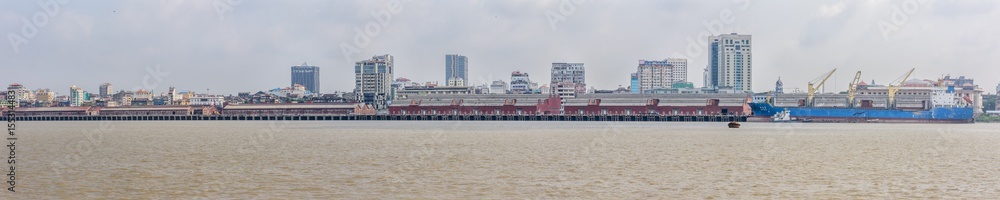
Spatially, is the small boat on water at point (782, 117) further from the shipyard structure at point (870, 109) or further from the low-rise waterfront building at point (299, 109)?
the low-rise waterfront building at point (299, 109)

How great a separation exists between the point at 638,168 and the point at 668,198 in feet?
27.5

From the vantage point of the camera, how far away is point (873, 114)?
110 m

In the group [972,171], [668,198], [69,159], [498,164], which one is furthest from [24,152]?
[972,171]

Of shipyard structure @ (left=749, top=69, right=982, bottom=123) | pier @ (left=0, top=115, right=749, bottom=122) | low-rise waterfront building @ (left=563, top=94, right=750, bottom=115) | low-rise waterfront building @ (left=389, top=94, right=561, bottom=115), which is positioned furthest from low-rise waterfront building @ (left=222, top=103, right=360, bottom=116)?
shipyard structure @ (left=749, top=69, right=982, bottom=123)

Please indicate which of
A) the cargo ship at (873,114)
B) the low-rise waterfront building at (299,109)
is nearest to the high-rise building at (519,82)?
the low-rise waterfront building at (299,109)

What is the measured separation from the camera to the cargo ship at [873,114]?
10988 cm

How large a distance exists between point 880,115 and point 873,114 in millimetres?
703

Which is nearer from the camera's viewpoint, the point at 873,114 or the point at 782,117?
the point at 873,114

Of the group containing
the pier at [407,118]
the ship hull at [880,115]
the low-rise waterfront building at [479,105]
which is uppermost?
the low-rise waterfront building at [479,105]

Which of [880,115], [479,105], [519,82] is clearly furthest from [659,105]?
[519,82]

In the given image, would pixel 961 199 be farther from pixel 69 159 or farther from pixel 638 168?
pixel 69 159

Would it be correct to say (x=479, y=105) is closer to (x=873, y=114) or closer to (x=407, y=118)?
(x=407, y=118)

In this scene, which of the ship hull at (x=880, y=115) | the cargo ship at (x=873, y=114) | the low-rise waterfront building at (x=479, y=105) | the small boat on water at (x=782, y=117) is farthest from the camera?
the low-rise waterfront building at (x=479, y=105)

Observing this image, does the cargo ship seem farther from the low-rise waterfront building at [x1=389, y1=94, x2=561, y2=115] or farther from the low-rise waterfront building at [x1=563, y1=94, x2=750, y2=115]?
the low-rise waterfront building at [x1=389, y1=94, x2=561, y2=115]
